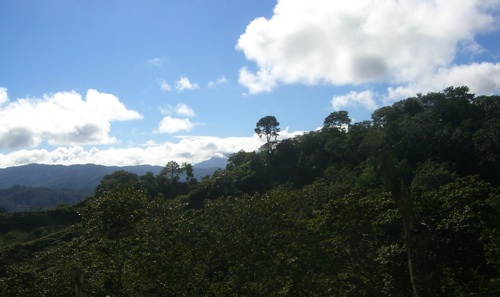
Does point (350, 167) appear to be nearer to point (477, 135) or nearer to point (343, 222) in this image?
point (477, 135)

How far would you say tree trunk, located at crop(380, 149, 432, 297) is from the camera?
9383 millimetres

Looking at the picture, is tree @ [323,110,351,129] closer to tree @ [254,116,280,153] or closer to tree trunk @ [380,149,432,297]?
tree @ [254,116,280,153]

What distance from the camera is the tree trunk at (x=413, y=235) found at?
9383 mm

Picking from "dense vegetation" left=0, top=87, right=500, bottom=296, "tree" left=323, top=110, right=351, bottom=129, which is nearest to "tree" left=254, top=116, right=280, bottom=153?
"tree" left=323, top=110, right=351, bottom=129

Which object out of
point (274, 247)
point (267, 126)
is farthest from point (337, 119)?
point (274, 247)

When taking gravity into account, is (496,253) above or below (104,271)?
below

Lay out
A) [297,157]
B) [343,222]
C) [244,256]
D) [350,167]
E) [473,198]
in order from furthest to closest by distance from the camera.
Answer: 1. [297,157]
2. [350,167]
3. [473,198]
4. [343,222]
5. [244,256]

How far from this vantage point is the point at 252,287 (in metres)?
14.9

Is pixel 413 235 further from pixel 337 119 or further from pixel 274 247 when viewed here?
pixel 337 119

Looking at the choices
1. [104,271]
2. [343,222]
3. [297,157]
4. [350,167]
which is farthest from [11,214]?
[343,222]

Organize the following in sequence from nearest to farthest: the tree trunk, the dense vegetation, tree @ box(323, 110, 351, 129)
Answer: the tree trunk → the dense vegetation → tree @ box(323, 110, 351, 129)

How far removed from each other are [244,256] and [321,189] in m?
35.4

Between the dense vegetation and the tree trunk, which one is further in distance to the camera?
the dense vegetation

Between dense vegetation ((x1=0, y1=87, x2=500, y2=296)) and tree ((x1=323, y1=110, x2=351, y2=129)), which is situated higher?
tree ((x1=323, y1=110, x2=351, y2=129))
